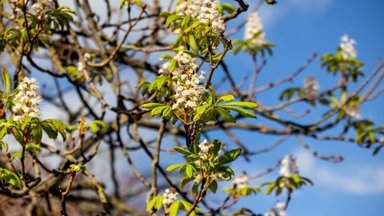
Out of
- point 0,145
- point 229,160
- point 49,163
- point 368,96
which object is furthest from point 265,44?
point 49,163

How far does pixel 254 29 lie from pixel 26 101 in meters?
3.21

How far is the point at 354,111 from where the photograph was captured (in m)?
4.91

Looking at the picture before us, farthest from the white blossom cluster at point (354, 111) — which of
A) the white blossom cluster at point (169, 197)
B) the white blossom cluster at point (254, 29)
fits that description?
the white blossom cluster at point (169, 197)

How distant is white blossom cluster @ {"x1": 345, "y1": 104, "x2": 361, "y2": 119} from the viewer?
486 centimetres

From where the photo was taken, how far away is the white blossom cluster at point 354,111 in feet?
15.9

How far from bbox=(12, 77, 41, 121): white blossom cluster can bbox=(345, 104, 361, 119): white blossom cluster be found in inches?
145

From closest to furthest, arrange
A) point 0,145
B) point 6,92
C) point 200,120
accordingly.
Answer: point 200,120 → point 0,145 → point 6,92

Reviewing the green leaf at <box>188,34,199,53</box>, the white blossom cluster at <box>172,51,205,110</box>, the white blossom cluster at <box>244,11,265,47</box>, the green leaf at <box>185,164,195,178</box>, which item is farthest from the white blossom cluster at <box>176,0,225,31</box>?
the white blossom cluster at <box>244,11,265,47</box>

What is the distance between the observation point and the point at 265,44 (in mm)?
4562

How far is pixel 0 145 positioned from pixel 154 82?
0.86m

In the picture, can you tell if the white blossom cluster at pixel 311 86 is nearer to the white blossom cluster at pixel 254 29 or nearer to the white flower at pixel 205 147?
the white blossom cluster at pixel 254 29

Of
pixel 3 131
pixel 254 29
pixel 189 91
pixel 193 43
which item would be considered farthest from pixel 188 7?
pixel 254 29

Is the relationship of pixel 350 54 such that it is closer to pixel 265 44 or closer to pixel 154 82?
pixel 265 44

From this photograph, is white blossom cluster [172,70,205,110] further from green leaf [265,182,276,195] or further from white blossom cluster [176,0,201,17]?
green leaf [265,182,276,195]
